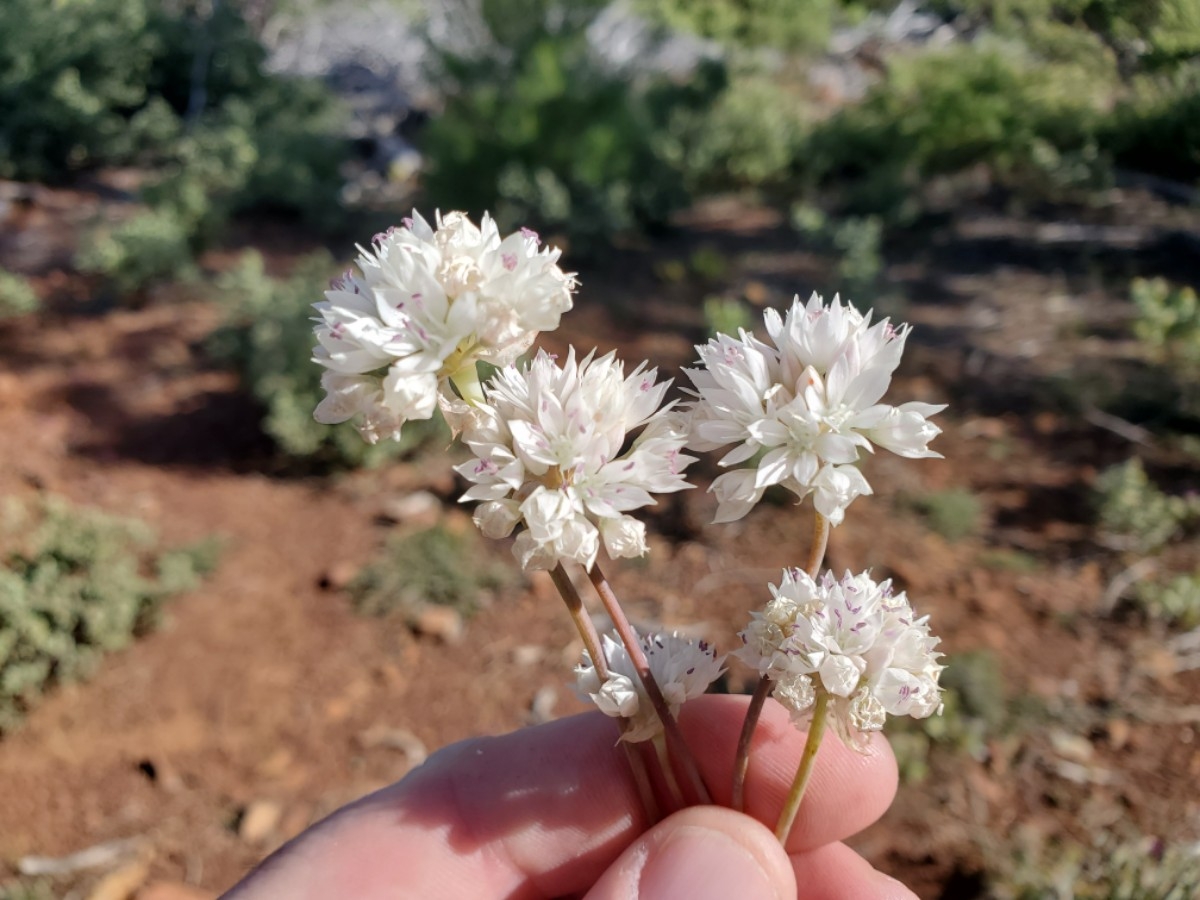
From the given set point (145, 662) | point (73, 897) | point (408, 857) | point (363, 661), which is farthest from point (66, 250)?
point (408, 857)

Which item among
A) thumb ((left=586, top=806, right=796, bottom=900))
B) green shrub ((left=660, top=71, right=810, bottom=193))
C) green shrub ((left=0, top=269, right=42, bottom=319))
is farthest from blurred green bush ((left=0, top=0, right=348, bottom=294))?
thumb ((left=586, top=806, right=796, bottom=900))

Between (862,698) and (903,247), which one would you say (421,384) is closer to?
(862,698)

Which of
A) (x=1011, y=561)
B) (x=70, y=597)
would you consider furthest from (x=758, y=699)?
(x=70, y=597)

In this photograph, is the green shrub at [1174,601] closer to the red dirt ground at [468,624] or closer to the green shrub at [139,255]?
the red dirt ground at [468,624]

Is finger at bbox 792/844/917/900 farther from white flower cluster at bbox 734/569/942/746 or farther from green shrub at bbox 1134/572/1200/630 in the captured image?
green shrub at bbox 1134/572/1200/630

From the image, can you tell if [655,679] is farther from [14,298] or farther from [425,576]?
[14,298]
